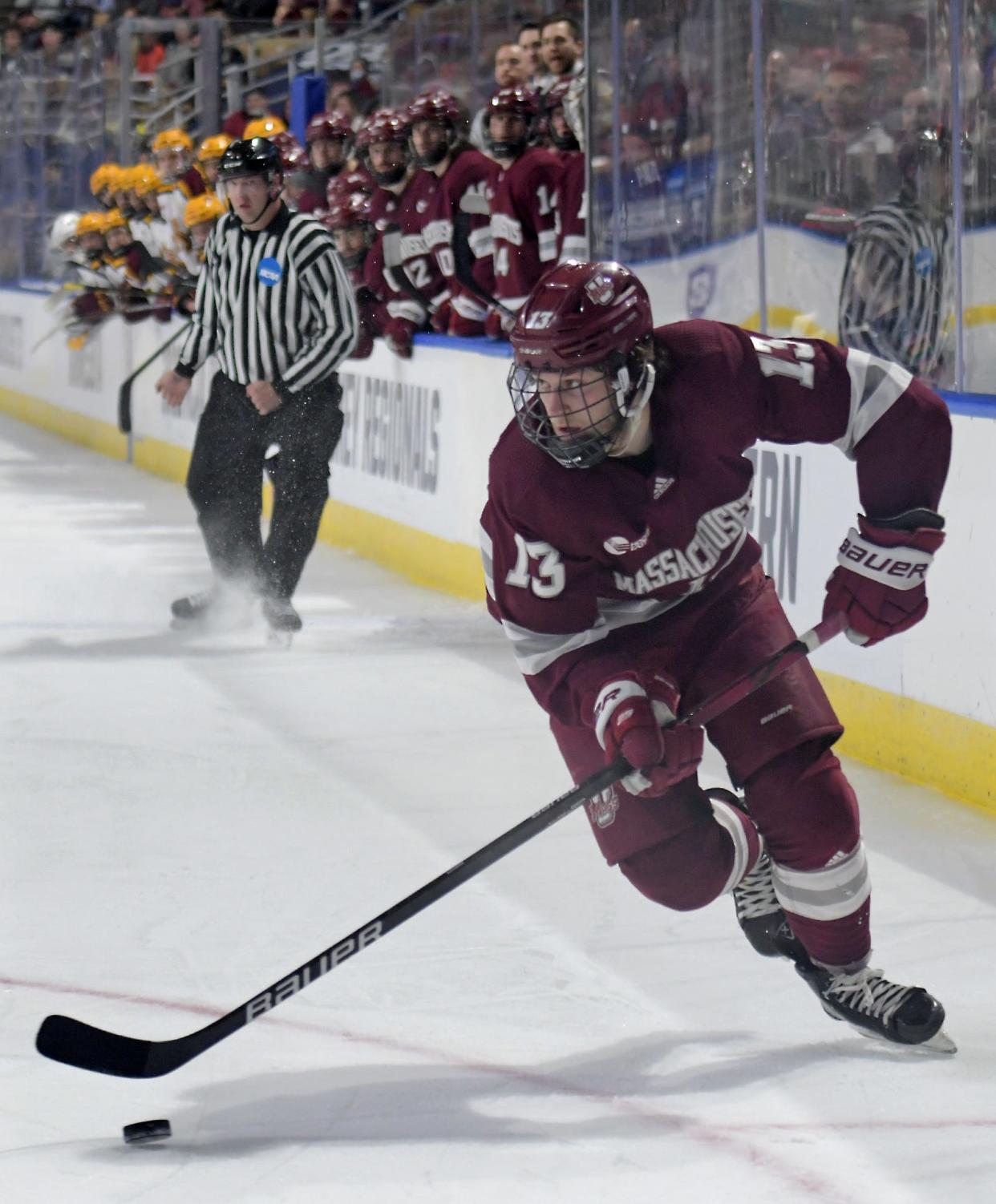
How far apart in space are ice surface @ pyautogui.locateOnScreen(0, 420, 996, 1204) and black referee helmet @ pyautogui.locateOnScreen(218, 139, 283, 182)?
1380 millimetres

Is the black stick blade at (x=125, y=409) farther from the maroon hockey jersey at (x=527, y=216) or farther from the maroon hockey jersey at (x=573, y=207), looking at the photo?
the maroon hockey jersey at (x=573, y=207)

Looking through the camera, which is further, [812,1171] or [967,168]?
[967,168]

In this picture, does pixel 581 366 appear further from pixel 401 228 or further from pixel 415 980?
pixel 401 228

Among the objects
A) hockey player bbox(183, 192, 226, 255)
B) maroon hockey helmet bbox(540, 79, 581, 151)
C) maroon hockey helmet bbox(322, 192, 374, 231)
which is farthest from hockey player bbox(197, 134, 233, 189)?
maroon hockey helmet bbox(540, 79, 581, 151)

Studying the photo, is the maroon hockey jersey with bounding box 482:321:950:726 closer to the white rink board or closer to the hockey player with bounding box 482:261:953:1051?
the hockey player with bounding box 482:261:953:1051

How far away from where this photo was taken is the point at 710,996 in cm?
291

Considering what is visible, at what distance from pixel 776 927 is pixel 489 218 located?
410 centimetres

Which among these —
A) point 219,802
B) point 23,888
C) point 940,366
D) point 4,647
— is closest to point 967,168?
point 940,366

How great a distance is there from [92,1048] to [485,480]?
13.5 feet

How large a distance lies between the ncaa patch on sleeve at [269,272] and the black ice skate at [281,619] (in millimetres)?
908

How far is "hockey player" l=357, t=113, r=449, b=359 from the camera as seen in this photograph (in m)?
6.77

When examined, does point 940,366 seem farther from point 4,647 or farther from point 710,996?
point 4,647

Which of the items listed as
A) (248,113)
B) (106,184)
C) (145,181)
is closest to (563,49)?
(145,181)

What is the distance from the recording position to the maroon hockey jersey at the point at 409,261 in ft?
22.4
